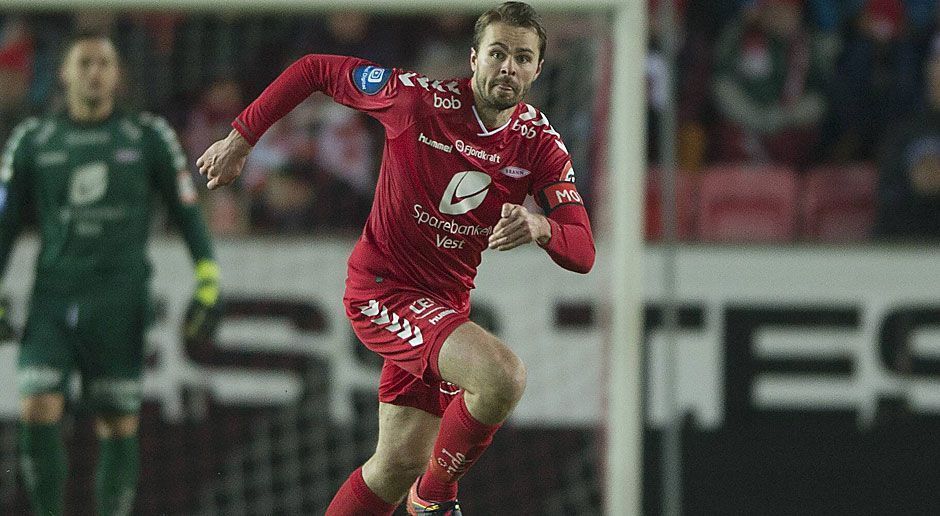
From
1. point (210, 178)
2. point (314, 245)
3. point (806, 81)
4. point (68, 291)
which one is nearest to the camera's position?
point (210, 178)

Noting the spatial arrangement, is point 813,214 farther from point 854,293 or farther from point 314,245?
point 314,245

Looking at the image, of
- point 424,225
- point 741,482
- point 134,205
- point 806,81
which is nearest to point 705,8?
point 806,81

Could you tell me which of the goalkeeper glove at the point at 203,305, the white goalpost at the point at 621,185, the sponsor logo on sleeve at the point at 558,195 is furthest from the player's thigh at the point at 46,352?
the sponsor logo on sleeve at the point at 558,195

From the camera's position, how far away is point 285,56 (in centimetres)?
773

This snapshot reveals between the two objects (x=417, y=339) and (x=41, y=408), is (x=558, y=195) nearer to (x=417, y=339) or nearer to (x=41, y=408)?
(x=417, y=339)

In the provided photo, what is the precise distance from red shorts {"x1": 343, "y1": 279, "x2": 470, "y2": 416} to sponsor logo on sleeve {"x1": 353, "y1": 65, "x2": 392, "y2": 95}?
0.59m

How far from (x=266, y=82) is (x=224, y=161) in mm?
3470

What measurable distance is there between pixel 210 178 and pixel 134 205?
1.80 m

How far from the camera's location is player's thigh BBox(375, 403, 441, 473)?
4.54 metres

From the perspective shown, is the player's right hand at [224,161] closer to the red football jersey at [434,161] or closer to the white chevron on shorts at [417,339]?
the red football jersey at [434,161]

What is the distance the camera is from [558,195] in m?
4.28

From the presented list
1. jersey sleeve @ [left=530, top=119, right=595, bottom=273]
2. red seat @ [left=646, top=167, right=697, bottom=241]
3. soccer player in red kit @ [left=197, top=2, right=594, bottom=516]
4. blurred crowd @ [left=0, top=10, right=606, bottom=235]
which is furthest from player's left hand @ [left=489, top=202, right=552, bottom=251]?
red seat @ [left=646, top=167, right=697, bottom=241]

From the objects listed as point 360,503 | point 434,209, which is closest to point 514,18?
point 434,209

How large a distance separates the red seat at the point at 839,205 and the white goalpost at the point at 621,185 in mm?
1877
